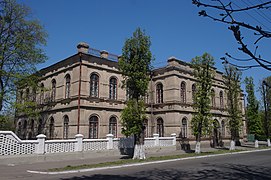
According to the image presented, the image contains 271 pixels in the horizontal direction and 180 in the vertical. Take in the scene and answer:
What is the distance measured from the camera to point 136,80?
1756 cm

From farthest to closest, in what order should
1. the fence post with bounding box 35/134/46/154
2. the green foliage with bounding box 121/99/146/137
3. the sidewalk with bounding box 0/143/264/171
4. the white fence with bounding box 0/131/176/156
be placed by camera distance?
1. the green foliage with bounding box 121/99/146/137
2. the fence post with bounding box 35/134/46/154
3. the white fence with bounding box 0/131/176/156
4. the sidewalk with bounding box 0/143/264/171

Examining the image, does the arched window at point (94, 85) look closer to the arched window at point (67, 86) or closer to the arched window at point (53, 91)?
the arched window at point (67, 86)

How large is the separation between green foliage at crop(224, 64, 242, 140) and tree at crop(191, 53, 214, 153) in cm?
515

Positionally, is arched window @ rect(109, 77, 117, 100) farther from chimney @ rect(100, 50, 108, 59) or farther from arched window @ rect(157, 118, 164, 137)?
arched window @ rect(157, 118, 164, 137)

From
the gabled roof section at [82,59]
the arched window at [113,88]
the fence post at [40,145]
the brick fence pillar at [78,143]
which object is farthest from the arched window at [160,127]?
the fence post at [40,145]

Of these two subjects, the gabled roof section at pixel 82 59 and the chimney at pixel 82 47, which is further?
the gabled roof section at pixel 82 59

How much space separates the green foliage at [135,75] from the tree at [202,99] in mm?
7443

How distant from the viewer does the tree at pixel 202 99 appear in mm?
22828

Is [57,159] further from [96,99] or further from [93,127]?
[96,99]

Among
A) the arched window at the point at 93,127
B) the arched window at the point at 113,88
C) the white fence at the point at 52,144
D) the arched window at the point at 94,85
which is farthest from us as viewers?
the arched window at the point at 113,88

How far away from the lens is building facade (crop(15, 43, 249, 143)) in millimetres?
22328

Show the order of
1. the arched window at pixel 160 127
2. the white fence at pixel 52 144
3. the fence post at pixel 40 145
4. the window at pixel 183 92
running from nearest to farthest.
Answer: the white fence at pixel 52 144 → the fence post at pixel 40 145 → the arched window at pixel 160 127 → the window at pixel 183 92

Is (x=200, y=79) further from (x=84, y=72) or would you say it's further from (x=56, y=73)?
(x=56, y=73)

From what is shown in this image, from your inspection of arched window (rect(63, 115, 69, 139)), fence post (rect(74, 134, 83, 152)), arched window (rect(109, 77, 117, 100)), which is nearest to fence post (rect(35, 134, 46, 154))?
fence post (rect(74, 134, 83, 152))
